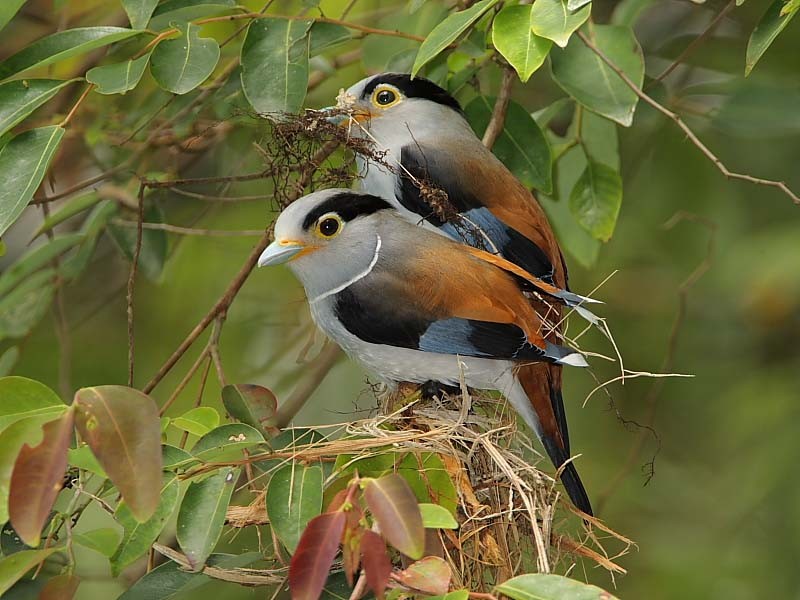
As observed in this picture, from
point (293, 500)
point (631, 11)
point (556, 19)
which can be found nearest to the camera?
point (293, 500)

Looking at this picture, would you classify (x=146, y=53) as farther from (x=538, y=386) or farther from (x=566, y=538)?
(x=566, y=538)

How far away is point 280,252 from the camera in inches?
92.0

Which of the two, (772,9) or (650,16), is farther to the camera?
(650,16)

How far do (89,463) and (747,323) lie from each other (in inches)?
120

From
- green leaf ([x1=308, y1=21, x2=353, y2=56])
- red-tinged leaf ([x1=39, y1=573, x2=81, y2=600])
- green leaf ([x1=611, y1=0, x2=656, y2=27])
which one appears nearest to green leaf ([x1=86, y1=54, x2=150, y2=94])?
green leaf ([x1=308, y1=21, x2=353, y2=56])

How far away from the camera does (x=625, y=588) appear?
424 cm

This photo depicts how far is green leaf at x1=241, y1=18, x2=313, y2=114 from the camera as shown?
2293 mm

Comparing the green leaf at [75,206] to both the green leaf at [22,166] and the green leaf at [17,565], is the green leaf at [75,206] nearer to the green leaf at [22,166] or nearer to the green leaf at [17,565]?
the green leaf at [22,166]

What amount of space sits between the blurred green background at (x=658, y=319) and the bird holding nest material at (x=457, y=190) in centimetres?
64

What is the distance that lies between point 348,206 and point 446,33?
1.61 feet

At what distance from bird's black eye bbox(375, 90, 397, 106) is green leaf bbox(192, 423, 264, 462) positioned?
996 millimetres

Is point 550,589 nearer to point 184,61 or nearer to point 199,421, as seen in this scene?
point 199,421

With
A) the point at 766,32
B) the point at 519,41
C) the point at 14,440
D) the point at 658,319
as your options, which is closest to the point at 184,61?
the point at 519,41

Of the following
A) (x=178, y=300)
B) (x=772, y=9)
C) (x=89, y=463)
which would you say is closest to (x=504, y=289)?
(x=772, y=9)
